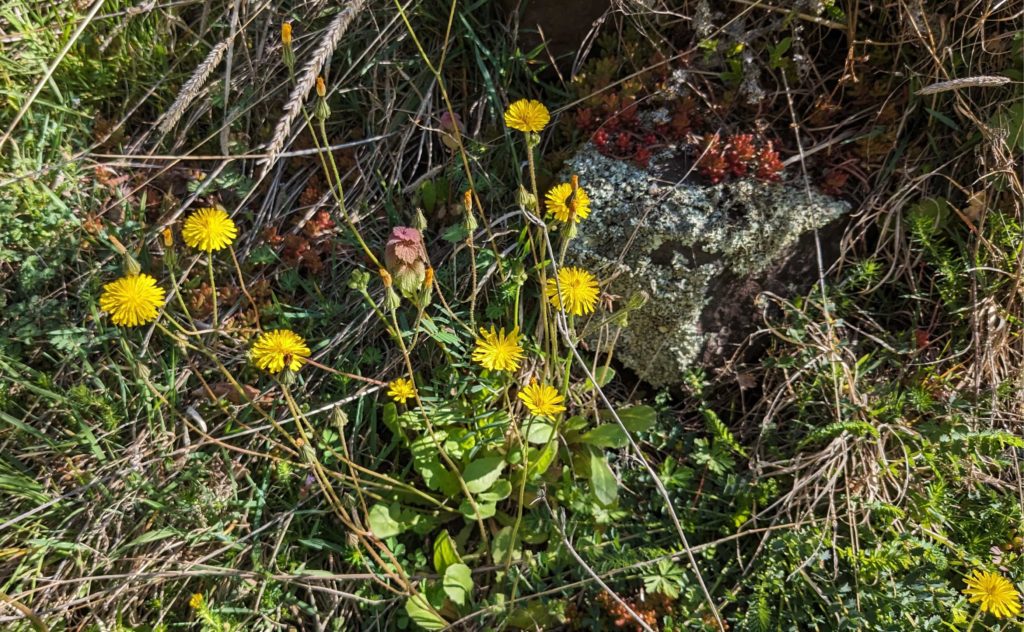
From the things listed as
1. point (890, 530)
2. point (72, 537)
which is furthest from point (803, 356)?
point (72, 537)

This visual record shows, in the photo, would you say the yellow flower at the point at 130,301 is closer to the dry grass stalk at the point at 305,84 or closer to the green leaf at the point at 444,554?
the dry grass stalk at the point at 305,84

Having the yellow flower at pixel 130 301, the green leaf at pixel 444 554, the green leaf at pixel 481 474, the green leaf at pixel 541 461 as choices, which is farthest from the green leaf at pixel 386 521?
the yellow flower at pixel 130 301

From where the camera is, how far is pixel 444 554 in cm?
184

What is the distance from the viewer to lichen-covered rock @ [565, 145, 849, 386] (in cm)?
200

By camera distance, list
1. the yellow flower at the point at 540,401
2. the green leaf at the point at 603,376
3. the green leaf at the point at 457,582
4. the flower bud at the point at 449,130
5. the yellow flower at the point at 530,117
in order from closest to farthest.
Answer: the yellow flower at the point at 540,401, the yellow flower at the point at 530,117, the green leaf at the point at 457,582, the green leaf at the point at 603,376, the flower bud at the point at 449,130

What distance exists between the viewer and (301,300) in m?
2.23

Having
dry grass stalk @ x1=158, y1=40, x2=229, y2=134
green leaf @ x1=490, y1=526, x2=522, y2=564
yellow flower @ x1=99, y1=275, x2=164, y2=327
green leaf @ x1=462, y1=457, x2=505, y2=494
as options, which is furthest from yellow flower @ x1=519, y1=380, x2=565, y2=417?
dry grass stalk @ x1=158, y1=40, x2=229, y2=134

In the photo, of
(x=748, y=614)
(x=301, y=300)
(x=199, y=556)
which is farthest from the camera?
(x=301, y=300)

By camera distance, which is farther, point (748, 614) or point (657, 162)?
point (657, 162)

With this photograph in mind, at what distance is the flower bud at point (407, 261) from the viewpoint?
1647 millimetres

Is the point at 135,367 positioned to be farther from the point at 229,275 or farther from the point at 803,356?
the point at 803,356

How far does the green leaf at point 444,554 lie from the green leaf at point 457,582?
0.05 metres

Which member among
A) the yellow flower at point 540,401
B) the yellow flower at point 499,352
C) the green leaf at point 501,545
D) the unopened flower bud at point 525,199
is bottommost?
the green leaf at point 501,545

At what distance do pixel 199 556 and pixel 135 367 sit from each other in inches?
21.5
